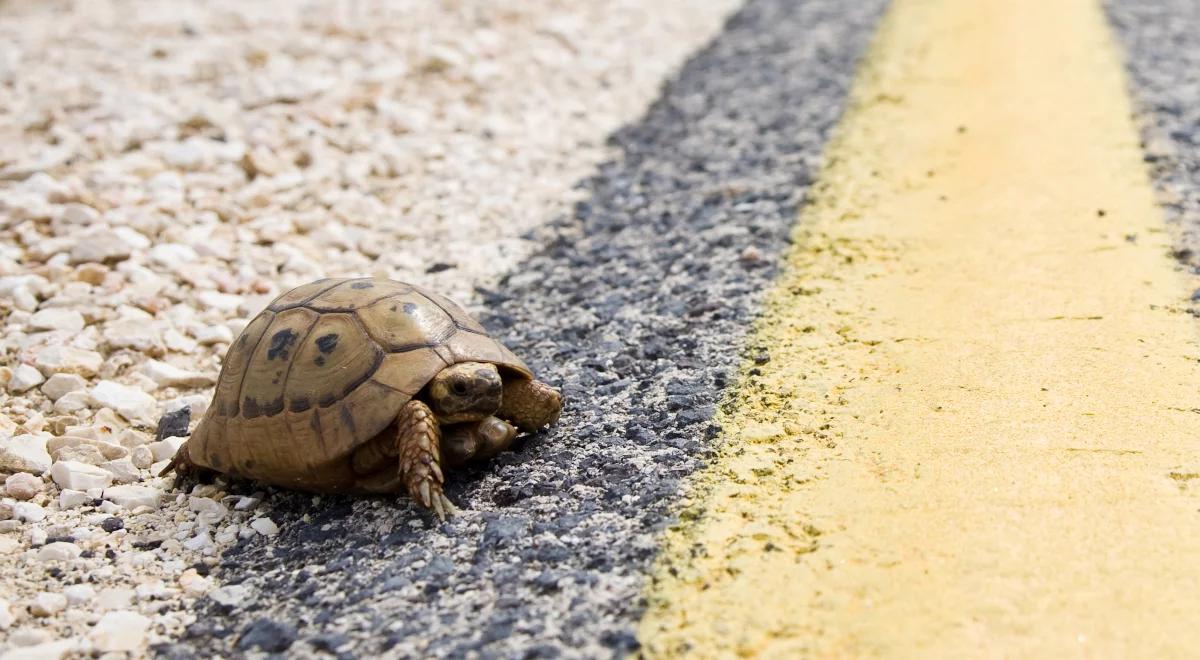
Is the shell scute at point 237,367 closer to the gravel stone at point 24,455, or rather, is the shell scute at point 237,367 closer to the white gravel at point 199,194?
the white gravel at point 199,194

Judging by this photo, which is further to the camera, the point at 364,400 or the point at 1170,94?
the point at 1170,94

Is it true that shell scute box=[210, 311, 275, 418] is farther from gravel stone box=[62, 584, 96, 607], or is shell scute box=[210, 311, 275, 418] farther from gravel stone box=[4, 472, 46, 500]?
gravel stone box=[62, 584, 96, 607]

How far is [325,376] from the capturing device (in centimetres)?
433

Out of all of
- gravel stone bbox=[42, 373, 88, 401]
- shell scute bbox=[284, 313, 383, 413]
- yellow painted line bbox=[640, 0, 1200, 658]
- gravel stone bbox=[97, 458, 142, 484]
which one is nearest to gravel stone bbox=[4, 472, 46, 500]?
gravel stone bbox=[97, 458, 142, 484]

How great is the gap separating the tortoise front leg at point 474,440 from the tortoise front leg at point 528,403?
0.40 feet

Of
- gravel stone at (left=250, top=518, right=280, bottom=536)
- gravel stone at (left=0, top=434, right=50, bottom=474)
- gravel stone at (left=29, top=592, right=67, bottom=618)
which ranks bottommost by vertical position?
gravel stone at (left=250, top=518, right=280, bottom=536)

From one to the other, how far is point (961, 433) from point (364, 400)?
7.23ft

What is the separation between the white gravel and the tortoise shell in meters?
0.25

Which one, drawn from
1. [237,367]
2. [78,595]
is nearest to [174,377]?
[237,367]

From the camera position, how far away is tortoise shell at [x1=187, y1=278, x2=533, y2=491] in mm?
4262

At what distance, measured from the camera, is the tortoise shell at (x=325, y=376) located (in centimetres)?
426

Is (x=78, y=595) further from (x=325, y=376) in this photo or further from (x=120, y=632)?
(x=325, y=376)

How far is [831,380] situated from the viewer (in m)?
4.81

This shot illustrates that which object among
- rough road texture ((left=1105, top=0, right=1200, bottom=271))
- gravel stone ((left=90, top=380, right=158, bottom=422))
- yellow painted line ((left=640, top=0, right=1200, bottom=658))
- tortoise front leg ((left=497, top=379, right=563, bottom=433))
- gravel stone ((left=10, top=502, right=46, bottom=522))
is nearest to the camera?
yellow painted line ((left=640, top=0, right=1200, bottom=658))
